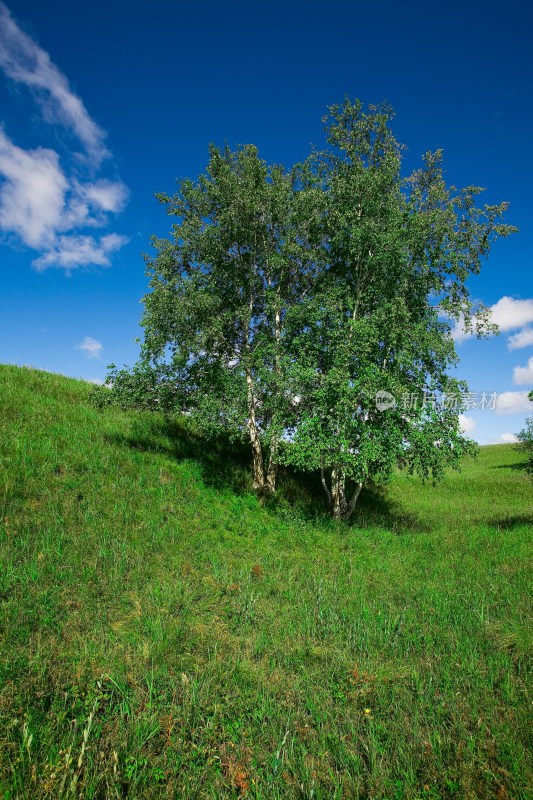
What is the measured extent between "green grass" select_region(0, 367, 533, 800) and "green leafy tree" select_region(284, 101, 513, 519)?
11.6ft

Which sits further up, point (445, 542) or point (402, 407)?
point (402, 407)

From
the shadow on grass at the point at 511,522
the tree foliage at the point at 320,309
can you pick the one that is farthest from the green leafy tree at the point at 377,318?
the shadow on grass at the point at 511,522

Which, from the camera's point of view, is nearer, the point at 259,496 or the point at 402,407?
the point at 402,407

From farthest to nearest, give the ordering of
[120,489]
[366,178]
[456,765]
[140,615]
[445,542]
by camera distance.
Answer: [366,178]
[445,542]
[120,489]
[140,615]
[456,765]

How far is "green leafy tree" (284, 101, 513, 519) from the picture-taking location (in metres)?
15.1

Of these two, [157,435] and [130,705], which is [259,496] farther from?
[130,705]

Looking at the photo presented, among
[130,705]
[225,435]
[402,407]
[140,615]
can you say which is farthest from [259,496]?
[130,705]

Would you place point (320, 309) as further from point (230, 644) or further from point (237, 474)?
point (230, 644)

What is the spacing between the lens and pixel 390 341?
52.1 feet

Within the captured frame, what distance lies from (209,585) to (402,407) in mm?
10090

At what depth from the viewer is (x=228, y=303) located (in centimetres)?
1873

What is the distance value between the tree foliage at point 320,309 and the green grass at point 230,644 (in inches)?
135

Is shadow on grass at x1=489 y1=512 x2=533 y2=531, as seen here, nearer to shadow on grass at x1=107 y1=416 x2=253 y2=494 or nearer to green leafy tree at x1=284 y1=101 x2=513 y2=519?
green leafy tree at x1=284 y1=101 x2=513 y2=519

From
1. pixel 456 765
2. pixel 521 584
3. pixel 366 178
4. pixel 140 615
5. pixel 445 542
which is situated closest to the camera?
pixel 456 765
